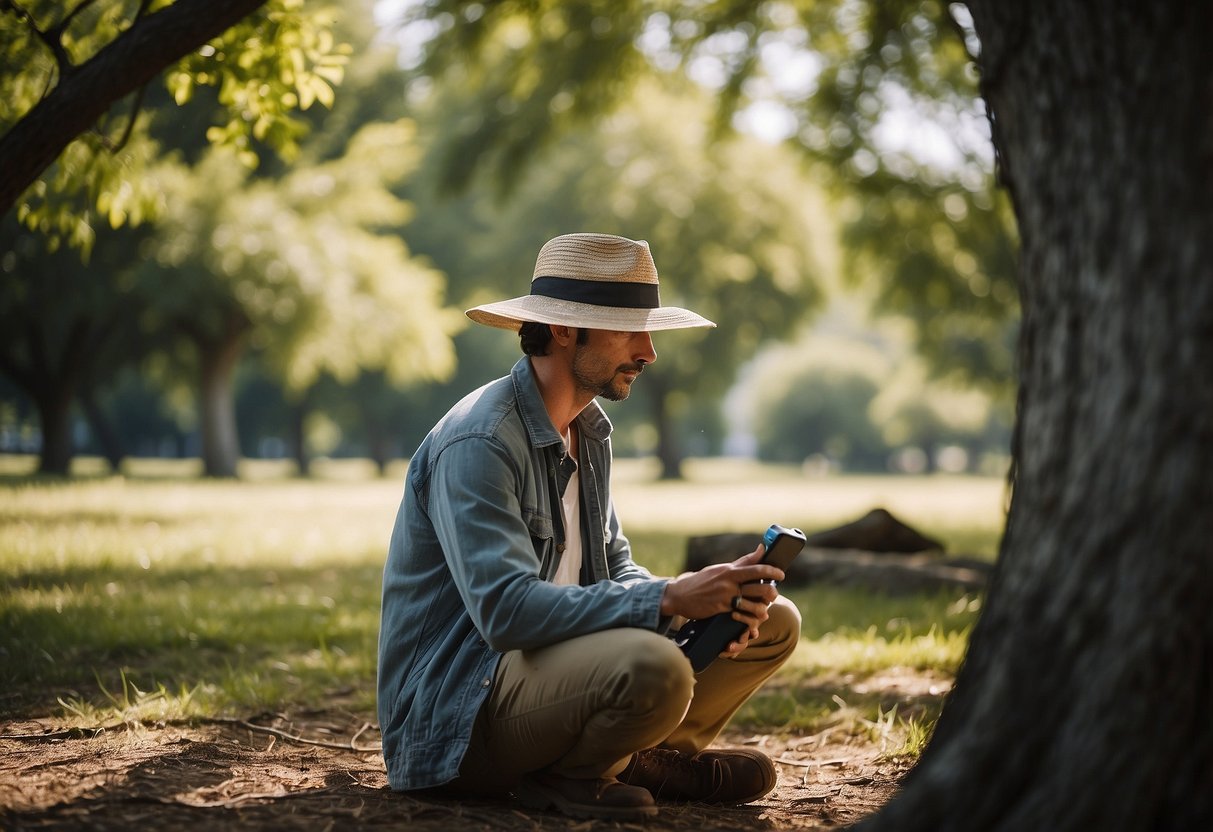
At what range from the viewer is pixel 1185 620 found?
2.18 m

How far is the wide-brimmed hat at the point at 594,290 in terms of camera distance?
342 centimetres

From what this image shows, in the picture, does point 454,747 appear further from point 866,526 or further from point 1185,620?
point 866,526

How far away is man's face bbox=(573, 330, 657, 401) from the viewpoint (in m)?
3.49

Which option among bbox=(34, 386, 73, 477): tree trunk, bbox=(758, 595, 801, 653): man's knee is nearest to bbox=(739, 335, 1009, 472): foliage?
bbox=(34, 386, 73, 477): tree trunk

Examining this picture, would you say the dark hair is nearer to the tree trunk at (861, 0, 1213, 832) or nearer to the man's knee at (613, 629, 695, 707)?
the man's knee at (613, 629, 695, 707)

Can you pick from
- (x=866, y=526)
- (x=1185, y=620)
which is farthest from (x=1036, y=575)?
(x=866, y=526)

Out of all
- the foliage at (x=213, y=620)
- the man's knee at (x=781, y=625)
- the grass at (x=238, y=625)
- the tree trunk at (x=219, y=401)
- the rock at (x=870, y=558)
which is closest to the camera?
the man's knee at (x=781, y=625)

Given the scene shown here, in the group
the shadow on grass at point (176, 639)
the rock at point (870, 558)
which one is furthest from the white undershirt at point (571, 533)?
the rock at point (870, 558)

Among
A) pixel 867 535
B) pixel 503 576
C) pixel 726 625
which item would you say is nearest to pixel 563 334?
pixel 503 576

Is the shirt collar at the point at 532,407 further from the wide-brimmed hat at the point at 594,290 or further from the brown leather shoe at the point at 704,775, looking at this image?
the brown leather shoe at the point at 704,775

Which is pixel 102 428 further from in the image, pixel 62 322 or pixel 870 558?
pixel 870 558

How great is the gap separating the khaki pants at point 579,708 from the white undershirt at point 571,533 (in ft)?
1.46

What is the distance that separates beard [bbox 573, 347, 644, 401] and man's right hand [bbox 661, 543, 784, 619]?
0.71 metres

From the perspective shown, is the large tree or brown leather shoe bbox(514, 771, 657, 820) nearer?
the large tree
